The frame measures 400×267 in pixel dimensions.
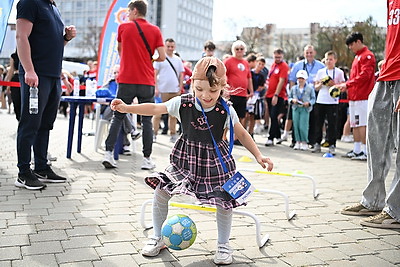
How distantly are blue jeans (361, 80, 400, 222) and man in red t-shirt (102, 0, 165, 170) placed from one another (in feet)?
10.2

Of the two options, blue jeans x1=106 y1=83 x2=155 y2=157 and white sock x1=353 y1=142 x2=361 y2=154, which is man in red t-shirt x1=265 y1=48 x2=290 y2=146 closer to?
white sock x1=353 y1=142 x2=361 y2=154

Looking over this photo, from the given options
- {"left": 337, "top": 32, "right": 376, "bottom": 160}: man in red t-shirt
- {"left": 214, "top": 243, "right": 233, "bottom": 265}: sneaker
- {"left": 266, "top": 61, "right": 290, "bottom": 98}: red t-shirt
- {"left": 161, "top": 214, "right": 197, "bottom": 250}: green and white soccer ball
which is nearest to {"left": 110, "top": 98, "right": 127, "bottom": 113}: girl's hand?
{"left": 161, "top": 214, "right": 197, "bottom": 250}: green and white soccer ball

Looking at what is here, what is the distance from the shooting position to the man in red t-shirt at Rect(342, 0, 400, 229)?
427 centimetres

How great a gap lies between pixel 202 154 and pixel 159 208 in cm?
49

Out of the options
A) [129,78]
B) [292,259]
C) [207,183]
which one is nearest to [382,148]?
[292,259]

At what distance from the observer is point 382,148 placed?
4492mm

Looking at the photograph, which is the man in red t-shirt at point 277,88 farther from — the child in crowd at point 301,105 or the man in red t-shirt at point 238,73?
the man in red t-shirt at point 238,73

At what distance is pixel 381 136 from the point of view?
4.50m

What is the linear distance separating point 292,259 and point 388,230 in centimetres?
127

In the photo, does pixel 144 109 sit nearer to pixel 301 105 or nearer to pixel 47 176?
pixel 47 176

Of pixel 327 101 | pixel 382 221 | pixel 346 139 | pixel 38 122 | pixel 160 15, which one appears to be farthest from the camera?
pixel 160 15

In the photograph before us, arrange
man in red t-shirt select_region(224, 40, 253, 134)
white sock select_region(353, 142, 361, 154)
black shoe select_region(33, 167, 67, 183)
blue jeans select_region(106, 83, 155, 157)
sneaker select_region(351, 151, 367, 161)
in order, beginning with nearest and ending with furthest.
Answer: black shoe select_region(33, 167, 67, 183) → blue jeans select_region(106, 83, 155, 157) → sneaker select_region(351, 151, 367, 161) → white sock select_region(353, 142, 361, 154) → man in red t-shirt select_region(224, 40, 253, 134)

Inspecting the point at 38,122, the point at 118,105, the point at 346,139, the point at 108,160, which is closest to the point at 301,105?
the point at 346,139

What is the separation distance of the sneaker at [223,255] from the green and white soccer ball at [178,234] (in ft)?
0.64
